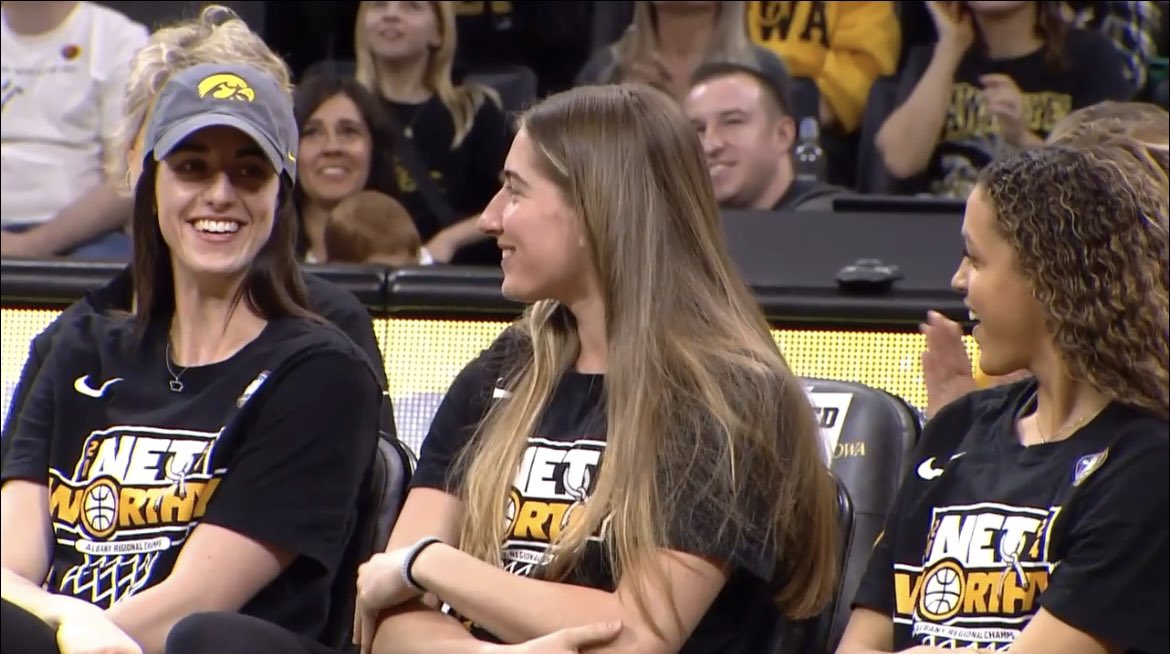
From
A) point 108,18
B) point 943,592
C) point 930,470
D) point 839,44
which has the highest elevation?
point 108,18

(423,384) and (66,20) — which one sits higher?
(66,20)

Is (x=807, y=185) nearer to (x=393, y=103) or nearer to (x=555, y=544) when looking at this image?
(x=393, y=103)

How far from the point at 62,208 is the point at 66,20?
595mm

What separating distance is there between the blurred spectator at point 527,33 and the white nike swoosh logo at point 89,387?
2919mm

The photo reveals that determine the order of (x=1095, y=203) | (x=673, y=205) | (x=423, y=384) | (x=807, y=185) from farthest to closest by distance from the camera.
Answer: (x=807, y=185)
(x=423, y=384)
(x=673, y=205)
(x=1095, y=203)

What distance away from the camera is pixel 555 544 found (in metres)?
2.45

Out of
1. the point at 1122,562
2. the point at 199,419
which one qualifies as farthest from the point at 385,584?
the point at 1122,562

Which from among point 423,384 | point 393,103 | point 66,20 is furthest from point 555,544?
point 66,20

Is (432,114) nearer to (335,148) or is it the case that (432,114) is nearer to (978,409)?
(335,148)

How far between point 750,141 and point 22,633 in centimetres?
283

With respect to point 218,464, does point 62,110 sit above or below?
above

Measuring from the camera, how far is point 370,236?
4.60 m

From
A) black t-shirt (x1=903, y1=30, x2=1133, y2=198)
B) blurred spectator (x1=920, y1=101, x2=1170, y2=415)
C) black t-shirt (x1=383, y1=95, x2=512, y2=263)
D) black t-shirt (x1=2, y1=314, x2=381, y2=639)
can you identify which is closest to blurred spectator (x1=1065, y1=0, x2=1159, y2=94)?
black t-shirt (x1=903, y1=30, x2=1133, y2=198)

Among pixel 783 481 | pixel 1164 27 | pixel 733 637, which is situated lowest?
pixel 733 637
